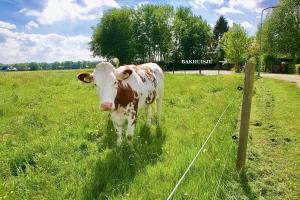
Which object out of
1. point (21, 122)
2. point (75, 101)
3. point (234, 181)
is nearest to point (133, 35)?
point (75, 101)

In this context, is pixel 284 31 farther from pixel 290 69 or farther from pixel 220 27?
pixel 220 27

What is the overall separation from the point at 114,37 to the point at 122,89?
6204cm

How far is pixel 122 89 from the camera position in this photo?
7.35m

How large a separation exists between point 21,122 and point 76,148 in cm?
378

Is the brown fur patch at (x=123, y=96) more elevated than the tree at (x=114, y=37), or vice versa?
the tree at (x=114, y=37)

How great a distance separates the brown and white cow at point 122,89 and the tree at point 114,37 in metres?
59.3

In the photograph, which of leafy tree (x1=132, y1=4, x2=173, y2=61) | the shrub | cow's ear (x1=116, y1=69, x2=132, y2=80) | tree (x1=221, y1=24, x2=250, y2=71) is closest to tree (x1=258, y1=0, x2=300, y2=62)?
tree (x1=221, y1=24, x2=250, y2=71)

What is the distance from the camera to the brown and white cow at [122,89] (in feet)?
21.9

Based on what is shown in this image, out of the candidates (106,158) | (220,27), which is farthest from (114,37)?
(220,27)

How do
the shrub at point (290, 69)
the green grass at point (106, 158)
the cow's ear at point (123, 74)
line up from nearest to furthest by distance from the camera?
the green grass at point (106, 158) < the cow's ear at point (123, 74) < the shrub at point (290, 69)

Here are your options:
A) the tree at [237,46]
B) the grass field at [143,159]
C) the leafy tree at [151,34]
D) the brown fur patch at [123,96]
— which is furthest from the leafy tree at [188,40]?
the brown fur patch at [123,96]

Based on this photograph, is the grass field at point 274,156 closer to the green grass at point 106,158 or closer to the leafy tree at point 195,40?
the green grass at point 106,158

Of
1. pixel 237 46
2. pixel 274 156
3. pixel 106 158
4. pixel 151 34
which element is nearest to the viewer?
pixel 106 158

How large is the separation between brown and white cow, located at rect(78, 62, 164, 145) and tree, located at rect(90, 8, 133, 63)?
5930 centimetres
